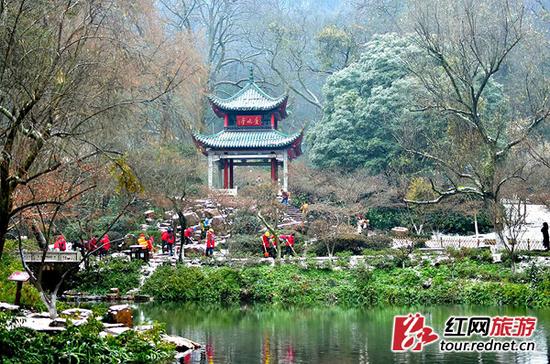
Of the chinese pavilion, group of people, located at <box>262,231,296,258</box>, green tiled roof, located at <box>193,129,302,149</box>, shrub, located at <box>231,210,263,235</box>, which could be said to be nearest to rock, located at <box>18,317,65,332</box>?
group of people, located at <box>262,231,296,258</box>

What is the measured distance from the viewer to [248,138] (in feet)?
121

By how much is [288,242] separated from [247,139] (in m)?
12.6

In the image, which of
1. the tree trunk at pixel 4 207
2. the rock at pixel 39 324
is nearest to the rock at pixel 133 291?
the rock at pixel 39 324

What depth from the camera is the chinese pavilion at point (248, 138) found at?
36281 mm

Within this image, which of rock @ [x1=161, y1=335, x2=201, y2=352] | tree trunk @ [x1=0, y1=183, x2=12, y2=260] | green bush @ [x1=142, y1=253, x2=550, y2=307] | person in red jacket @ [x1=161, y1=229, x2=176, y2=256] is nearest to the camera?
tree trunk @ [x1=0, y1=183, x2=12, y2=260]

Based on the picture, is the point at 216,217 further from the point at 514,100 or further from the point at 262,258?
the point at 514,100

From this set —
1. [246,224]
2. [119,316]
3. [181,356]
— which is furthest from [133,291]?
[181,356]

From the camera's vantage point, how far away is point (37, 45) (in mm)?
10453

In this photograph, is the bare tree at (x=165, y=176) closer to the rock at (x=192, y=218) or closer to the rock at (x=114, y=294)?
the rock at (x=192, y=218)

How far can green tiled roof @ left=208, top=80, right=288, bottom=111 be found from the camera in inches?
1468

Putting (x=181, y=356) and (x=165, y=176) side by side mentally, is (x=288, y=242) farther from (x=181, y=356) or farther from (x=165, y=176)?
(x=181, y=356)

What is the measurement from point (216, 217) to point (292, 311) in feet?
36.5

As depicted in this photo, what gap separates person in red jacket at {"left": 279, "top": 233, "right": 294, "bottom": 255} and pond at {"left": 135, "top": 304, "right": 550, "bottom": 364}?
5.26 metres

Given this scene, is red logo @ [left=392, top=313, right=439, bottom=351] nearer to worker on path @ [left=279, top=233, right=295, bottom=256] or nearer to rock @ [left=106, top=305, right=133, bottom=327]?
rock @ [left=106, top=305, right=133, bottom=327]
